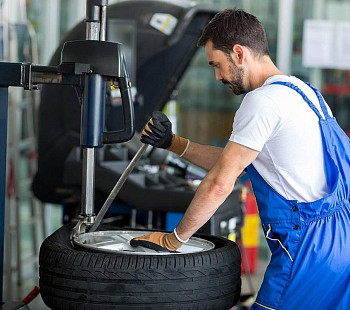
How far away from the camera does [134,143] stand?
3811mm

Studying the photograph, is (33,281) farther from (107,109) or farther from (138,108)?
(107,109)

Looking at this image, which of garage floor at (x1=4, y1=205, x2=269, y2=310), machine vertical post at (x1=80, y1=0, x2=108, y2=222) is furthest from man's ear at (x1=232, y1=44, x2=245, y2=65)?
garage floor at (x1=4, y1=205, x2=269, y2=310)

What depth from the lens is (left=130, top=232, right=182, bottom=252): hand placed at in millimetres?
2309

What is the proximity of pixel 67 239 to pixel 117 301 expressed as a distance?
361 millimetres

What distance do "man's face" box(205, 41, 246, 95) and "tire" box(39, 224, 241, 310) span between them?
52cm

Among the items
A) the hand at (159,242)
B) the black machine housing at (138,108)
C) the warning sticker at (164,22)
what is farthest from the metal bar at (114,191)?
the warning sticker at (164,22)

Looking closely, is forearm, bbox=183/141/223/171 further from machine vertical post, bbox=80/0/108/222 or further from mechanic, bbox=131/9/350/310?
machine vertical post, bbox=80/0/108/222

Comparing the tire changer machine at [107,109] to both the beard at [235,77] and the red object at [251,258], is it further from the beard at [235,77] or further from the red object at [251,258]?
the red object at [251,258]

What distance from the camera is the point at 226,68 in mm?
2363

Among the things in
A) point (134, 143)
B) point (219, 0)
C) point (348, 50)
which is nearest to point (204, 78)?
point (219, 0)

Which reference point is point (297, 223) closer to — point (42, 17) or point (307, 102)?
point (307, 102)

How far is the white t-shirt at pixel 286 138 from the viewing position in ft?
7.27

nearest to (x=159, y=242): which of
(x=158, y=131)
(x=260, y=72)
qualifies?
(x=158, y=131)

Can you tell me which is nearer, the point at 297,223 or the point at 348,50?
the point at 297,223
